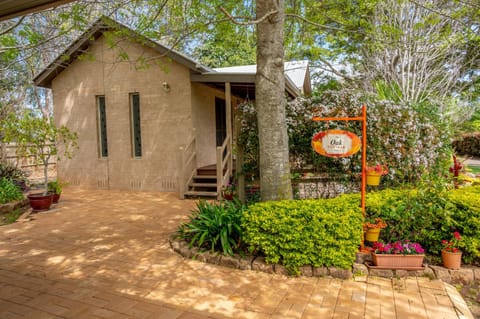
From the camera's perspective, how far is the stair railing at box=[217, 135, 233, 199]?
7888 mm

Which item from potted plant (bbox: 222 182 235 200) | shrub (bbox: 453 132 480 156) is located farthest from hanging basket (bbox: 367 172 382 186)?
shrub (bbox: 453 132 480 156)

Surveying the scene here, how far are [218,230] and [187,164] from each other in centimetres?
459

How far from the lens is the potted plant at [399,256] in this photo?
358 cm

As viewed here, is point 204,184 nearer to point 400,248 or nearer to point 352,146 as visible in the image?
point 352,146

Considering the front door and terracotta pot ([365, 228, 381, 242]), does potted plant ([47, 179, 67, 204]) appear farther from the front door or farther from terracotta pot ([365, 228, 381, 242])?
terracotta pot ([365, 228, 381, 242])

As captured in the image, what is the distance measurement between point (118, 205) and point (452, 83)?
14.6 m

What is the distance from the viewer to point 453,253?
355cm

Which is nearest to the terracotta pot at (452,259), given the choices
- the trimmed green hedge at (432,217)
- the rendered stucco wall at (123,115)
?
the trimmed green hedge at (432,217)

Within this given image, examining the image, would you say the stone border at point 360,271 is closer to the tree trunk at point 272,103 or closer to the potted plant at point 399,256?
the potted plant at point 399,256

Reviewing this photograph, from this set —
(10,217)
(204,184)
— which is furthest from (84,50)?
(204,184)

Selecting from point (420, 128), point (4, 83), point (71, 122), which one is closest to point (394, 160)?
point (420, 128)

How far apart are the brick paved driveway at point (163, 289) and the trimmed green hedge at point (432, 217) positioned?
1.94ft

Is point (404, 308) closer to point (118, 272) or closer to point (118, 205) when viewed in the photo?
point (118, 272)

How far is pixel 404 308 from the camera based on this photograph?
2926 mm
